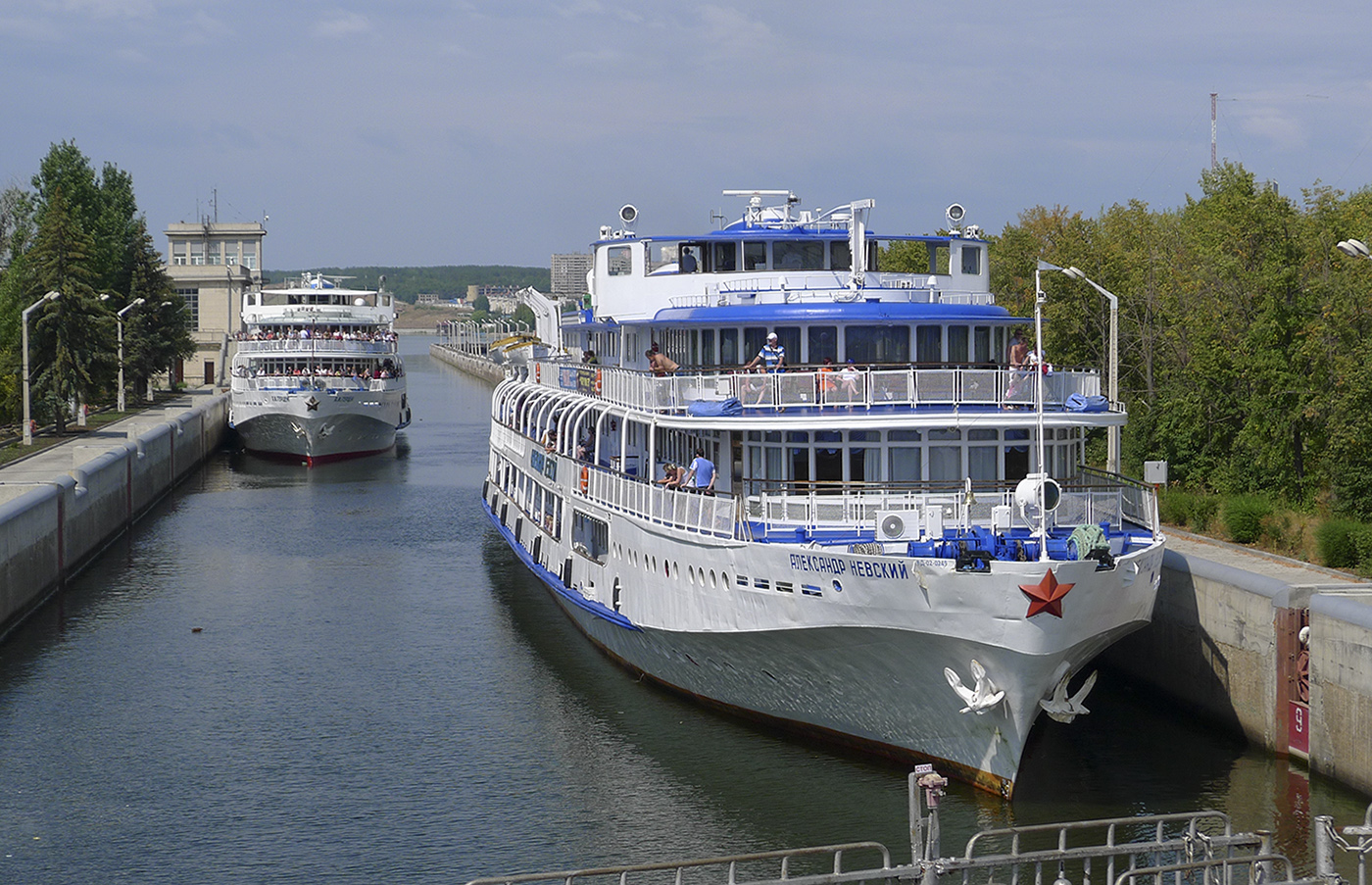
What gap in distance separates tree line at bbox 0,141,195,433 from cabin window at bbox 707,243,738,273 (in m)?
32.3

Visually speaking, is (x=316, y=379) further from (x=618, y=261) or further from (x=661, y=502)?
(x=661, y=502)

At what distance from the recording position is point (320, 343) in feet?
274

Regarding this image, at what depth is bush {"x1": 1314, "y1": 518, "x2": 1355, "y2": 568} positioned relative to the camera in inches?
1171

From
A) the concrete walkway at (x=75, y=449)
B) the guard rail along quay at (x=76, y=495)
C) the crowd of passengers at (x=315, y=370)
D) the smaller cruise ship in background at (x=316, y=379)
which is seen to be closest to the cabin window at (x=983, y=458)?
the guard rail along quay at (x=76, y=495)

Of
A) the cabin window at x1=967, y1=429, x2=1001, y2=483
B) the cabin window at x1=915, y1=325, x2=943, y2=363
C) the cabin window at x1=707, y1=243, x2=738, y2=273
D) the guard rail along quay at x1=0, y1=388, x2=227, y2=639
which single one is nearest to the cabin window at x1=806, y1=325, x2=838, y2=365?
the cabin window at x1=915, y1=325, x2=943, y2=363

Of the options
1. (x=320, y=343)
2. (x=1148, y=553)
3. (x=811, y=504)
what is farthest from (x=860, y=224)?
(x=320, y=343)

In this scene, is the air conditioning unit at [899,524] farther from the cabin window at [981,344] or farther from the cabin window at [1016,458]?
the cabin window at [981,344]

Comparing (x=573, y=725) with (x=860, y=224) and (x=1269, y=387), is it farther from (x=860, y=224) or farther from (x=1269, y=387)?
(x=1269, y=387)

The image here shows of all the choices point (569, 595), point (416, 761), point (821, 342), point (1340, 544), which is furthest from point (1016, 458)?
point (416, 761)

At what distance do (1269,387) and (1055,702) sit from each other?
1972 cm

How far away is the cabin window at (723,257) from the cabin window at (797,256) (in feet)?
2.88

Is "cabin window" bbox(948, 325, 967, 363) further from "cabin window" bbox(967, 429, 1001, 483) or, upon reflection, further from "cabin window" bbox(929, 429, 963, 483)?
"cabin window" bbox(929, 429, 963, 483)

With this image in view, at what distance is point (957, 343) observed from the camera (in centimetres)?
2920

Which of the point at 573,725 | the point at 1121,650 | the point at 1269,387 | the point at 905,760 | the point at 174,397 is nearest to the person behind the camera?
the point at 905,760
